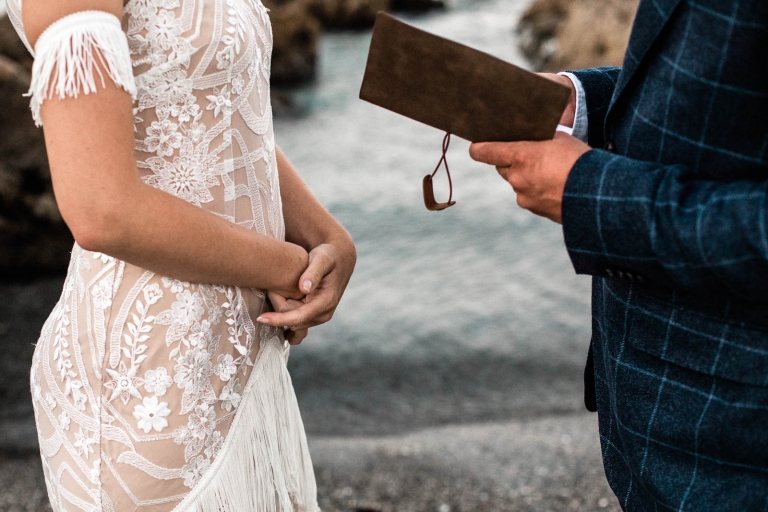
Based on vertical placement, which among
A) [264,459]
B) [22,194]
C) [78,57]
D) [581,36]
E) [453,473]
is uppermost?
[78,57]

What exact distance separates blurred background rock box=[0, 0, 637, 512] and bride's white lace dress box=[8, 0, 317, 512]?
165 cm

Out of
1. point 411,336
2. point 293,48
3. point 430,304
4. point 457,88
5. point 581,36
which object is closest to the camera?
point 457,88

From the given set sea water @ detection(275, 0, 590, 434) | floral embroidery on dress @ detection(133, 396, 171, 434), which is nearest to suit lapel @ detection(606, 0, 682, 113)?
floral embroidery on dress @ detection(133, 396, 171, 434)

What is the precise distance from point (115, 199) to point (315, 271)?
40 centimetres

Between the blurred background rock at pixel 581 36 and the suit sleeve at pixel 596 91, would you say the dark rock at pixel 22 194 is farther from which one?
the blurred background rock at pixel 581 36

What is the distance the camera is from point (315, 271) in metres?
1.27

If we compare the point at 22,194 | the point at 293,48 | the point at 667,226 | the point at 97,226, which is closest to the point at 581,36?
the point at 293,48

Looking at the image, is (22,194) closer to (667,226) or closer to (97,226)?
(97,226)

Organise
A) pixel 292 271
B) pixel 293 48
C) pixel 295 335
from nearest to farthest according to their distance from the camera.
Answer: pixel 292 271
pixel 295 335
pixel 293 48

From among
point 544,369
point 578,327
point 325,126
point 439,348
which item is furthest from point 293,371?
point 325,126

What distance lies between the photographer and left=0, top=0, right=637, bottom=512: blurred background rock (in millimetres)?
2842

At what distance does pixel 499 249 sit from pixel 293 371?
7.88 ft

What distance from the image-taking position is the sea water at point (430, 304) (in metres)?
3.83

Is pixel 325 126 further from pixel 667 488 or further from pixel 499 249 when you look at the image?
pixel 667 488
